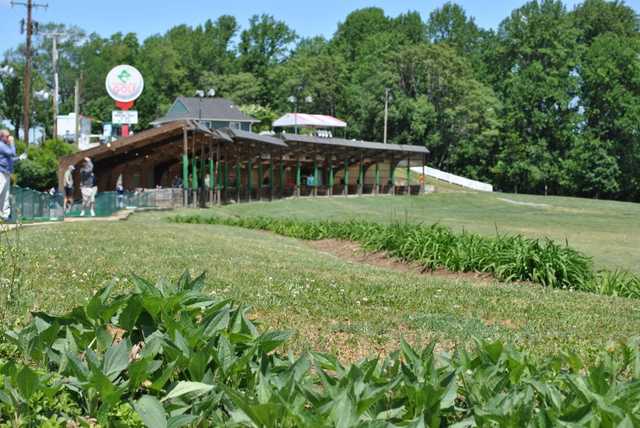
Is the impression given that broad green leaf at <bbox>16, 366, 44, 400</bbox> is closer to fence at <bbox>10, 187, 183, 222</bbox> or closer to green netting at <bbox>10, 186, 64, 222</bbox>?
Result: fence at <bbox>10, 187, 183, 222</bbox>

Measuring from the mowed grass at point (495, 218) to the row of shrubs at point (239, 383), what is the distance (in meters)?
12.7

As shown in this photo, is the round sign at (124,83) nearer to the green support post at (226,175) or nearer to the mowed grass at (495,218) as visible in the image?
the green support post at (226,175)

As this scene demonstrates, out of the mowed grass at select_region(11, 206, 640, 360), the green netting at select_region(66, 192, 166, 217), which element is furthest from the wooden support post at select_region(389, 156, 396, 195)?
the mowed grass at select_region(11, 206, 640, 360)

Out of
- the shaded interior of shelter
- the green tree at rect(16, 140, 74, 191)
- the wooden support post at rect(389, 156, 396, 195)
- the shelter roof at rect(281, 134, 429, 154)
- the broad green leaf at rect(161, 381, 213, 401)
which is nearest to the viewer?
the broad green leaf at rect(161, 381, 213, 401)

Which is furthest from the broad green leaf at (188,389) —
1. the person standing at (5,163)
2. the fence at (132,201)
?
the fence at (132,201)

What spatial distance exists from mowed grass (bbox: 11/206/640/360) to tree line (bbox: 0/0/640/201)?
73864 mm

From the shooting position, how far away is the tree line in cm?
8181

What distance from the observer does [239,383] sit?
4449 millimetres

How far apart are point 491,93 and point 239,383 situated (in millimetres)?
90301

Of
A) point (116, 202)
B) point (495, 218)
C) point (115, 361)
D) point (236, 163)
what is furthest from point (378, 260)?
point (236, 163)

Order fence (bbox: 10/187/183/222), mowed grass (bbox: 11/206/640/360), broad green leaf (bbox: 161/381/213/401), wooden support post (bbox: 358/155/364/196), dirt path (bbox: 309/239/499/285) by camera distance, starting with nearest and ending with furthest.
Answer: broad green leaf (bbox: 161/381/213/401)
mowed grass (bbox: 11/206/640/360)
dirt path (bbox: 309/239/499/285)
fence (bbox: 10/187/183/222)
wooden support post (bbox: 358/155/364/196)

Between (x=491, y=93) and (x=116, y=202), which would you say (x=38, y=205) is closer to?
(x=116, y=202)

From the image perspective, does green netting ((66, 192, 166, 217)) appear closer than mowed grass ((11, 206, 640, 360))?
No

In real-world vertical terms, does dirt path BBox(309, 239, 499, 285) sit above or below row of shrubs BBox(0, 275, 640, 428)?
below
